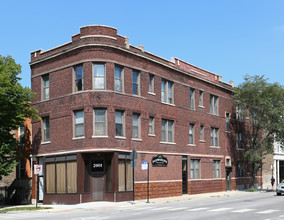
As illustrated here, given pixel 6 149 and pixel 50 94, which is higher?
pixel 50 94

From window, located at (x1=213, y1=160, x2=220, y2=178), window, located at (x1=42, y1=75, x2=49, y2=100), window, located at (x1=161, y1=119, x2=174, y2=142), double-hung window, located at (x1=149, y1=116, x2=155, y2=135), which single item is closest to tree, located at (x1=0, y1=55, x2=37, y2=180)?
window, located at (x1=42, y1=75, x2=49, y2=100)

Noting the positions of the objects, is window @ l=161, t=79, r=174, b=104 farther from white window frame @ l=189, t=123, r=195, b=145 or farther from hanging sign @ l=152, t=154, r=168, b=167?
hanging sign @ l=152, t=154, r=168, b=167

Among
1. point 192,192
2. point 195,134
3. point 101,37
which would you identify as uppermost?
point 101,37

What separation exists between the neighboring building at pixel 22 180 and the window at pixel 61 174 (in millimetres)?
3141

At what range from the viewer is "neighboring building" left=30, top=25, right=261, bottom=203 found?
29.9 m

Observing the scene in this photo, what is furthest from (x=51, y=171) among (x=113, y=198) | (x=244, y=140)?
(x=244, y=140)

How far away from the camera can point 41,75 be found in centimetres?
3412

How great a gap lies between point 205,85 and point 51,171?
18820 mm

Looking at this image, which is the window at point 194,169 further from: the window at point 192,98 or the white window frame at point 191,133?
the window at point 192,98

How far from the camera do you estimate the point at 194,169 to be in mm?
39906

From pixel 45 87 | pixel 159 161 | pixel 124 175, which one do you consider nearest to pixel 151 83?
pixel 159 161

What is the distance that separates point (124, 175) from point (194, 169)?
36.3 feet

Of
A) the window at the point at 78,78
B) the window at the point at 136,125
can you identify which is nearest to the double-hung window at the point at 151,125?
the window at the point at 136,125

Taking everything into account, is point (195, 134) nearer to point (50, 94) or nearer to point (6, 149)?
Result: point (50, 94)
